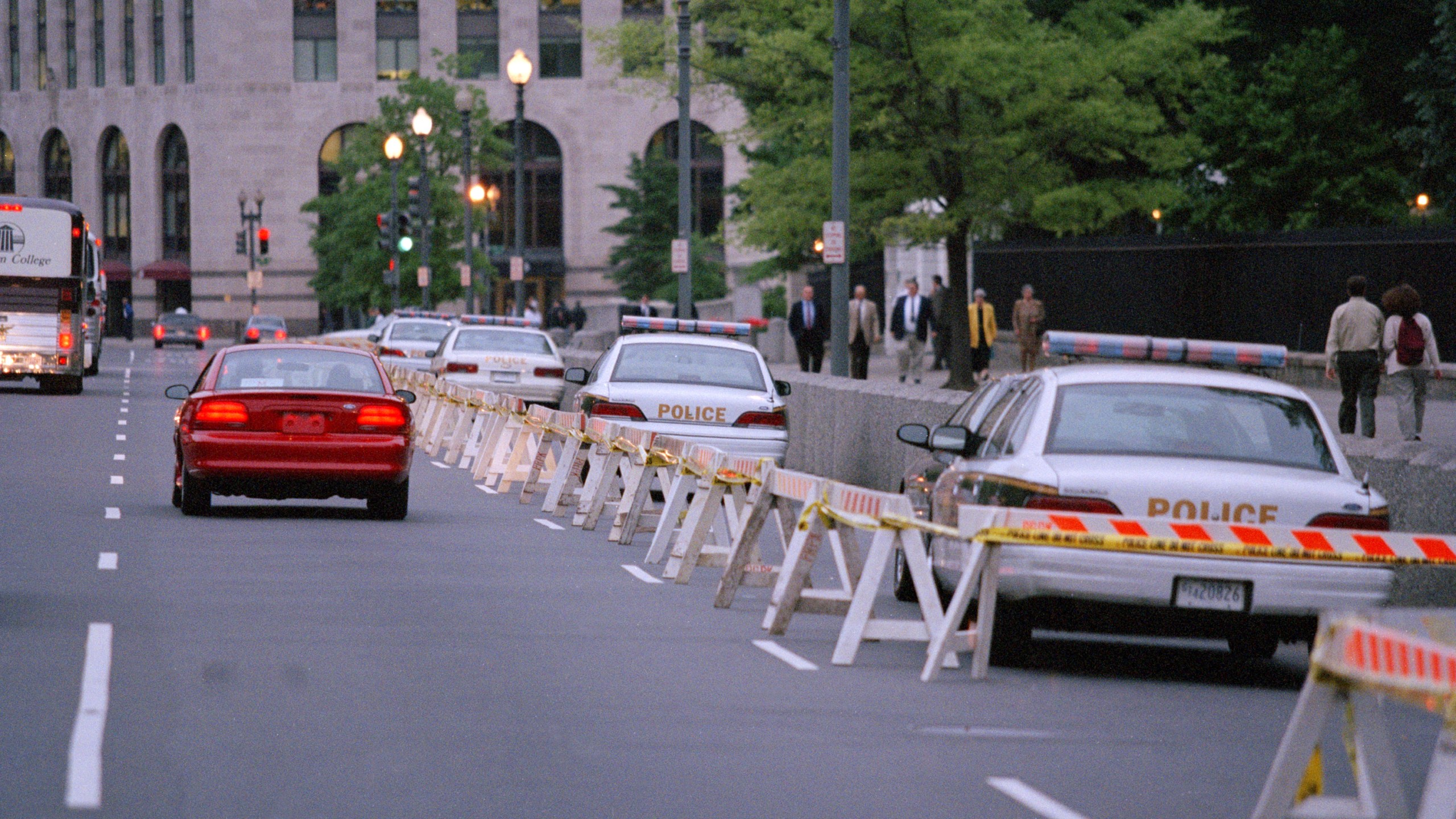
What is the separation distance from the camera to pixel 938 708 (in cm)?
991

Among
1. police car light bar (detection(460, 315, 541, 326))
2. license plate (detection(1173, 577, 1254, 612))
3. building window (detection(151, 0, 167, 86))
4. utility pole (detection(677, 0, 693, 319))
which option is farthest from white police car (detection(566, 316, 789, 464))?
building window (detection(151, 0, 167, 86))

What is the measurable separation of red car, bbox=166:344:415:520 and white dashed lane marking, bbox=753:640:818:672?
23.2ft

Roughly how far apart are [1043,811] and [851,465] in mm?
15189

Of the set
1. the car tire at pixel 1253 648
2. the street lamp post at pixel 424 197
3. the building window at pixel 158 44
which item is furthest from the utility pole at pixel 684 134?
the building window at pixel 158 44

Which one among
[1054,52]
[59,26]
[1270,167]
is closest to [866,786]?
[1054,52]

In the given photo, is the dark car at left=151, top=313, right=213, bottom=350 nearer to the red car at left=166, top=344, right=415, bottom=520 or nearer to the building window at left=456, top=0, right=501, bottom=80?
the building window at left=456, top=0, right=501, bottom=80

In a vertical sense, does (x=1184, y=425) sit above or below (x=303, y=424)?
above

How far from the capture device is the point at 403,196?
69.3 metres

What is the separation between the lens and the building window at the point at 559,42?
319 ft

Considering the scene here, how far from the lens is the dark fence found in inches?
1227

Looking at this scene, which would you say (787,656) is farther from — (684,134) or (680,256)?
(680,256)

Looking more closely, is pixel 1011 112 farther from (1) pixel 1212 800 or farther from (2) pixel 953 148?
(1) pixel 1212 800

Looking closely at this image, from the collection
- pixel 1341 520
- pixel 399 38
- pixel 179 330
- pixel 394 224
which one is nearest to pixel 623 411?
pixel 1341 520

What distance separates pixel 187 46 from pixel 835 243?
77761 millimetres
